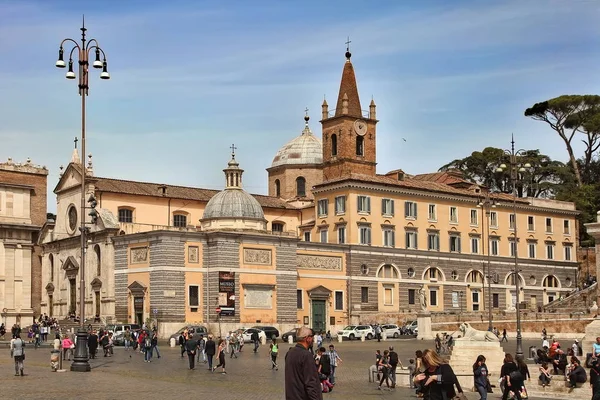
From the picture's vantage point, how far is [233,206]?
212 ft

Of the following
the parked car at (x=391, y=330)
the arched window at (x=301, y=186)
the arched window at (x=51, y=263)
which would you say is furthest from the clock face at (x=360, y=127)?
the arched window at (x=51, y=263)

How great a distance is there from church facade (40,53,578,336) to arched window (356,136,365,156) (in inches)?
3.0

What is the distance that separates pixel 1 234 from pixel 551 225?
4445 centimetres

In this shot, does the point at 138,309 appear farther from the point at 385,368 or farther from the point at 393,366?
the point at 385,368

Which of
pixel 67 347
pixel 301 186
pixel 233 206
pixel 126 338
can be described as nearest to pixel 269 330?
pixel 233 206

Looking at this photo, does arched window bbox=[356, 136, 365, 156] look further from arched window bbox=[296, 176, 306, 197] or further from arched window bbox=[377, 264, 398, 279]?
arched window bbox=[296, 176, 306, 197]

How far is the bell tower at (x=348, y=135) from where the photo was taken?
7538 cm

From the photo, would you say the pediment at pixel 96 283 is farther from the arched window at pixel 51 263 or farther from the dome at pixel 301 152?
the dome at pixel 301 152

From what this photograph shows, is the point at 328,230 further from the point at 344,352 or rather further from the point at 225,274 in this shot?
the point at 344,352

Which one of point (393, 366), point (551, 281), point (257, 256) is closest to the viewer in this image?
point (393, 366)

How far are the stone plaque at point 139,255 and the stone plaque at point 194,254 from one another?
280 cm

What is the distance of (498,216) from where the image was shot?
8012cm

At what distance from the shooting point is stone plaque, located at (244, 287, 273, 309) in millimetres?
63500

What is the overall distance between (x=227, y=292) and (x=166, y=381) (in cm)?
3277
